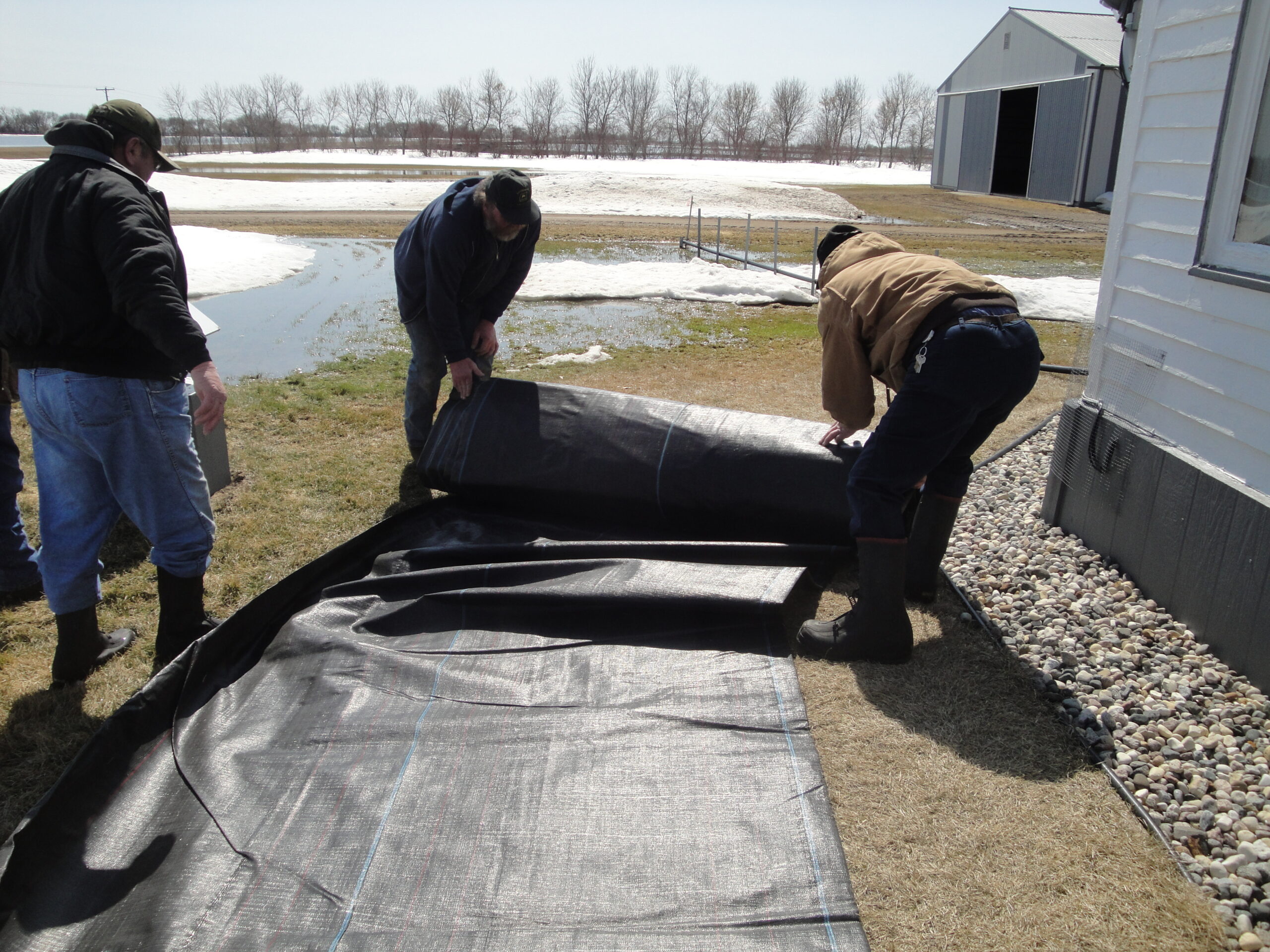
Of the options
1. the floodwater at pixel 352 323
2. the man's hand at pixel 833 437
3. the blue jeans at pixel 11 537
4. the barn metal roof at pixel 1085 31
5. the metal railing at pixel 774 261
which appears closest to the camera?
the blue jeans at pixel 11 537

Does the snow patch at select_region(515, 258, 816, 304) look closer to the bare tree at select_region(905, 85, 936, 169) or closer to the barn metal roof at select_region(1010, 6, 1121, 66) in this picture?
the barn metal roof at select_region(1010, 6, 1121, 66)

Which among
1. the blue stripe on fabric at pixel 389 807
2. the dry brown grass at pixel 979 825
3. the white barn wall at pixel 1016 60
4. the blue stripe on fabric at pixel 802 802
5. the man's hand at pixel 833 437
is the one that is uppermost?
the white barn wall at pixel 1016 60

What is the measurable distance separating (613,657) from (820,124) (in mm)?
78548

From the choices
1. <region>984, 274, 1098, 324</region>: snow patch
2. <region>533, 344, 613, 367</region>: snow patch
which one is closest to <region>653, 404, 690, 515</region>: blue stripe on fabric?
<region>533, 344, 613, 367</region>: snow patch

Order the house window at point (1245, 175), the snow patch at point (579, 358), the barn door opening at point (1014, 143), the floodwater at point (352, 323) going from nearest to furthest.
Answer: the house window at point (1245, 175), the snow patch at point (579, 358), the floodwater at point (352, 323), the barn door opening at point (1014, 143)

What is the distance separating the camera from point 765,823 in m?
2.04

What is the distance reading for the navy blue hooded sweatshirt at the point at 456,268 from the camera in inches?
156

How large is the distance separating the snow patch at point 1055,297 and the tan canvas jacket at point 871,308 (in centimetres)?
756

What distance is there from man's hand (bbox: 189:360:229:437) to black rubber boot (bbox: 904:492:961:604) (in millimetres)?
2466

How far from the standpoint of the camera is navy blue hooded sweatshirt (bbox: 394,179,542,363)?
3.96m

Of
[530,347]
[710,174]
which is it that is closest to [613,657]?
[530,347]

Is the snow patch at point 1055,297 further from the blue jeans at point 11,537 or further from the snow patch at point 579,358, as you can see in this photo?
Result: the blue jeans at point 11,537

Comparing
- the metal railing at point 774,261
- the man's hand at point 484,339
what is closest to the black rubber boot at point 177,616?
the man's hand at point 484,339

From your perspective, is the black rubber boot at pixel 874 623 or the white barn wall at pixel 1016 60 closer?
the black rubber boot at pixel 874 623
